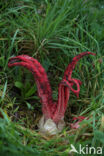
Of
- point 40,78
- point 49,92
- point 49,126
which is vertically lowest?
point 49,126

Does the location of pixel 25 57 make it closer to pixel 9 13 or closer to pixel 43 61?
pixel 43 61

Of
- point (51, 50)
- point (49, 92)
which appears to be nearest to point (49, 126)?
point (49, 92)

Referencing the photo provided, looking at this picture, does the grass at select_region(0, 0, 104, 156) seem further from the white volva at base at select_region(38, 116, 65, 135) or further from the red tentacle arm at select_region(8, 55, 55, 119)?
the red tentacle arm at select_region(8, 55, 55, 119)

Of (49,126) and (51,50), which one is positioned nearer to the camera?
(49,126)

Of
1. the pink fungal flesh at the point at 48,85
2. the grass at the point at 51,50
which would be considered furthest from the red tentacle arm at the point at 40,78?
the grass at the point at 51,50

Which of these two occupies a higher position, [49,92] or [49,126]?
[49,92]

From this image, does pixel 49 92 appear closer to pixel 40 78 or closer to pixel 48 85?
pixel 48 85

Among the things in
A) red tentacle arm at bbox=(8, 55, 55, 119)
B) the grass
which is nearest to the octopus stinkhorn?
red tentacle arm at bbox=(8, 55, 55, 119)

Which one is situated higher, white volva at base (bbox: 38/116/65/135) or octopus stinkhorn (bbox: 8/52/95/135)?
octopus stinkhorn (bbox: 8/52/95/135)
